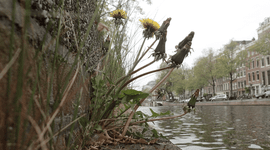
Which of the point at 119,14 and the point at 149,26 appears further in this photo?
the point at 119,14

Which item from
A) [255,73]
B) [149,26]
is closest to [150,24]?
[149,26]

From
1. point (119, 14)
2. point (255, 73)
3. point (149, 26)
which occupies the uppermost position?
point (255, 73)

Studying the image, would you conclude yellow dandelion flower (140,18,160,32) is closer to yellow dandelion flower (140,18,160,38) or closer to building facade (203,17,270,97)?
yellow dandelion flower (140,18,160,38)

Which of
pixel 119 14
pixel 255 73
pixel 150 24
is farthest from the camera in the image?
pixel 255 73

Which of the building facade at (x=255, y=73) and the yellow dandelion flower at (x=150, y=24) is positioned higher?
the building facade at (x=255, y=73)

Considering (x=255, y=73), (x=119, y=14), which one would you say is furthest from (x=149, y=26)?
(x=255, y=73)

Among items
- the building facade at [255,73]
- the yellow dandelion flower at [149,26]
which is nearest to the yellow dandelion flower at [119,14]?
the yellow dandelion flower at [149,26]

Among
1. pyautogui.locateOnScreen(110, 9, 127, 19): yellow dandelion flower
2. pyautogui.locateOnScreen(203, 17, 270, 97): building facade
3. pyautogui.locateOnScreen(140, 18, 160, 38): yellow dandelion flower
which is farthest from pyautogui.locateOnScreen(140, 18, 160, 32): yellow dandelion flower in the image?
pyautogui.locateOnScreen(203, 17, 270, 97): building facade

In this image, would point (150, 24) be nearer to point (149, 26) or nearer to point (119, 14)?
point (149, 26)

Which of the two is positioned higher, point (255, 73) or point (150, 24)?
point (255, 73)

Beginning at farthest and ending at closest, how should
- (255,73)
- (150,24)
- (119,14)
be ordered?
(255,73) < (119,14) < (150,24)

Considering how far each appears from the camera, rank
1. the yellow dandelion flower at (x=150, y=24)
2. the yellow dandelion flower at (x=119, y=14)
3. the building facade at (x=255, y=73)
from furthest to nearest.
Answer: the building facade at (x=255, y=73) → the yellow dandelion flower at (x=119, y=14) → the yellow dandelion flower at (x=150, y=24)

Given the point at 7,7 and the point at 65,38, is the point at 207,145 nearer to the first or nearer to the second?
the point at 65,38

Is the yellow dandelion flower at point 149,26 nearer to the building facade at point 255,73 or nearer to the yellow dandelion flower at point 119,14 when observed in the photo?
the yellow dandelion flower at point 119,14
